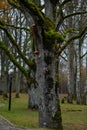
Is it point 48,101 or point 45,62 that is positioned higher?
point 45,62

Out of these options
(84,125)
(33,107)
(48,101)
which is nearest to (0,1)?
(33,107)

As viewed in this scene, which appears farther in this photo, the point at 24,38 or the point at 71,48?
the point at 24,38

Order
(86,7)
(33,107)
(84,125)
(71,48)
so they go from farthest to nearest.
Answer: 1. (71,48)
2. (86,7)
3. (33,107)
4. (84,125)

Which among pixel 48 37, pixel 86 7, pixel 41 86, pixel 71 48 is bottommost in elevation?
pixel 41 86

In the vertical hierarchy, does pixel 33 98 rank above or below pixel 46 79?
below

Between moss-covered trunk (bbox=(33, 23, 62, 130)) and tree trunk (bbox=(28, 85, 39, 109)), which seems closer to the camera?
moss-covered trunk (bbox=(33, 23, 62, 130))

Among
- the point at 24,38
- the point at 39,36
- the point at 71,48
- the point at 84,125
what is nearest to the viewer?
the point at 39,36

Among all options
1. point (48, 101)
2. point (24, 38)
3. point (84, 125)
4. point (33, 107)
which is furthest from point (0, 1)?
point (24, 38)

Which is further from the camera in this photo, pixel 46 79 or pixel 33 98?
pixel 33 98

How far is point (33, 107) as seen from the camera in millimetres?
25422

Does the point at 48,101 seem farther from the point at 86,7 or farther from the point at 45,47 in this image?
the point at 86,7

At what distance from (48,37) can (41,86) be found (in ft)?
5.90

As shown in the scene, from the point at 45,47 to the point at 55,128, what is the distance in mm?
3006

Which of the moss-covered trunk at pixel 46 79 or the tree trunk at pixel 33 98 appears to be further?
the tree trunk at pixel 33 98
